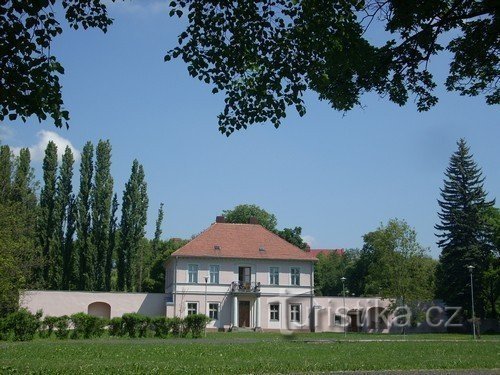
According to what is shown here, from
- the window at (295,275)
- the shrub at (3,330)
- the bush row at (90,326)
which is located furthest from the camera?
the window at (295,275)

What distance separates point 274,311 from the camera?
5166 cm

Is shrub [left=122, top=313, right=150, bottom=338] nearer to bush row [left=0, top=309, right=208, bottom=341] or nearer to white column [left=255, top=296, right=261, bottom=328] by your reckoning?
bush row [left=0, top=309, right=208, bottom=341]

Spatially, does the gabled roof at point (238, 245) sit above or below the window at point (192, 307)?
above

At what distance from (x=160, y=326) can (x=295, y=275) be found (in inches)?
860

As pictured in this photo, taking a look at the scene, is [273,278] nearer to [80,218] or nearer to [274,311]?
[274,311]

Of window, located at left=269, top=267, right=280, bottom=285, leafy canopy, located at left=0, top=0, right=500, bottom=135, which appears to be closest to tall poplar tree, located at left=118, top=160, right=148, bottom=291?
window, located at left=269, top=267, right=280, bottom=285

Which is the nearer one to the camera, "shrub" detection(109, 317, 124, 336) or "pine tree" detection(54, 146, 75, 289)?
"shrub" detection(109, 317, 124, 336)

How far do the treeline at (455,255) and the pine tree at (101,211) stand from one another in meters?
22.2

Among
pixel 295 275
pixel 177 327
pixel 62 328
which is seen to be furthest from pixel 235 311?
pixel 62 328

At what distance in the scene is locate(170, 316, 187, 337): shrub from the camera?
33.6m

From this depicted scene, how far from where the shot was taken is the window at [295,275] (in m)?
52.7

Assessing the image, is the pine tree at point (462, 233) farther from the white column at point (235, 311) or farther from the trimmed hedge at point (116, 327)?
the trimmed hedge at point (116, 327)

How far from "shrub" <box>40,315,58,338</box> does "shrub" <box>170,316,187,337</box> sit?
21.9 ft

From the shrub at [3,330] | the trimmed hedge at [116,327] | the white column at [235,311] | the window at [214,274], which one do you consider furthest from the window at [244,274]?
the shrub at [3,330]
